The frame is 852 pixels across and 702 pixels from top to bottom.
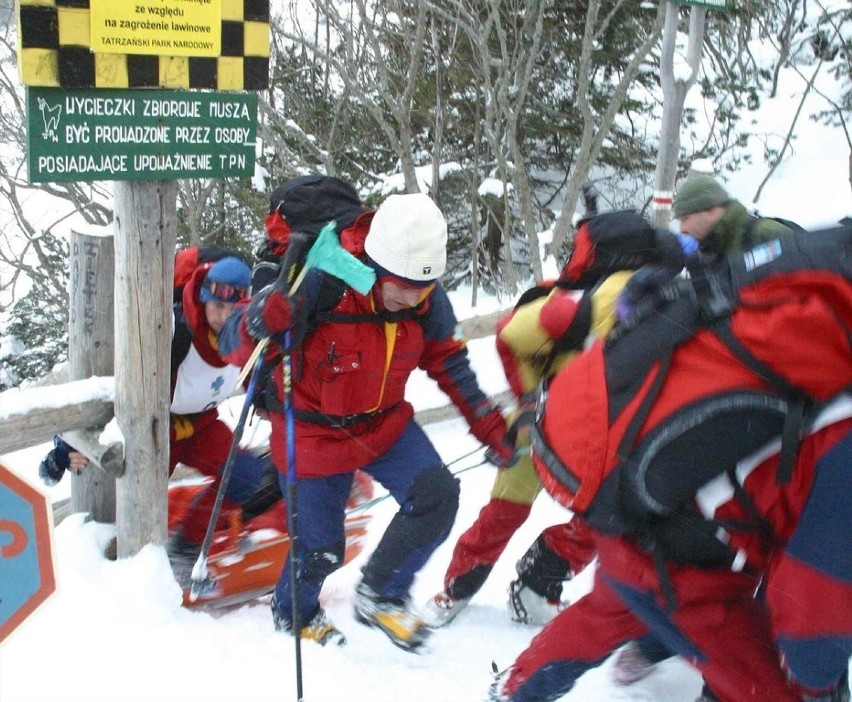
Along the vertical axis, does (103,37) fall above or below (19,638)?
above

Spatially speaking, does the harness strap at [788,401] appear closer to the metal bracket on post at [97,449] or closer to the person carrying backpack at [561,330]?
the person carrying backpack at [561,330]

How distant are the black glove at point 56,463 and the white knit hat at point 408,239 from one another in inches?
63.8

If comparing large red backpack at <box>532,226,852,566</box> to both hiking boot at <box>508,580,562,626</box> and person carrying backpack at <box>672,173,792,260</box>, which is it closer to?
hiking boot at <box>508,580,562,626</box>

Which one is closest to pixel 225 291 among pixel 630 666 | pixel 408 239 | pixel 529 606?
pixel 408 239

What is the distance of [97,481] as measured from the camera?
3.70 m

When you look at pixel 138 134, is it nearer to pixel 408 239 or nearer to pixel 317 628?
pixel 408 239

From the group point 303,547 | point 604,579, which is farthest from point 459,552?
point 604,579

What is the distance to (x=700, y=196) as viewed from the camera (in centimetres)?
397

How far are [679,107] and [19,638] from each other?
5236 millimetres

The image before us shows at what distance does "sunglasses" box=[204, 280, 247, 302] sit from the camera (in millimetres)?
3439

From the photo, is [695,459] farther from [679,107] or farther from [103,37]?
[679,107]

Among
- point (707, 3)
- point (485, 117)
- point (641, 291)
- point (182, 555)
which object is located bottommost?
point (182, 555)

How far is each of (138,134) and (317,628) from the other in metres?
2.01

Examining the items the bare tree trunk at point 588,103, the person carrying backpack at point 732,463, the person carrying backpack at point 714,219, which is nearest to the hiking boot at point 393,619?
the person carrying backpack at point 732,463
